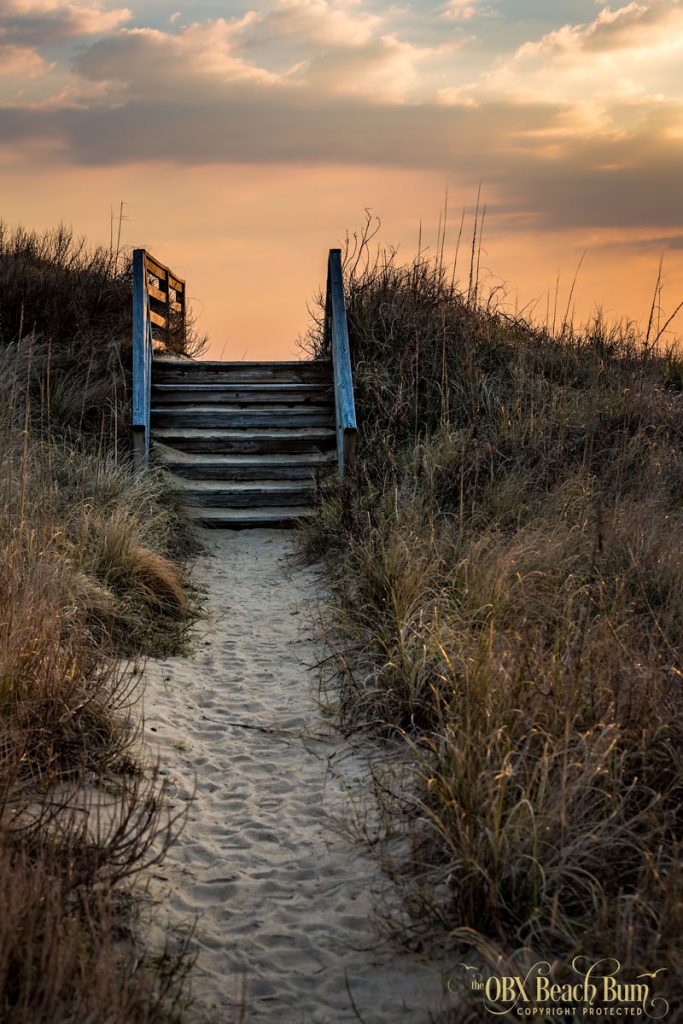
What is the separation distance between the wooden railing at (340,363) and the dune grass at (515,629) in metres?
0.28

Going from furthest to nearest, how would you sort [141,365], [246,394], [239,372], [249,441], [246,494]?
[239,372] → [246,394] → [249,441] → [141,365] → [246,494]

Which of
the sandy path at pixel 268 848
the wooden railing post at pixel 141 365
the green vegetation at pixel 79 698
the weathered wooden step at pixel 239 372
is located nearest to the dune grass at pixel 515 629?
the sandy path at pixel 268 848

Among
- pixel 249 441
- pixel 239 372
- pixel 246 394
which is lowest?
pixel 249 441

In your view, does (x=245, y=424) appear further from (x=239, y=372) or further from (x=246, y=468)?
(x=239, y=372)

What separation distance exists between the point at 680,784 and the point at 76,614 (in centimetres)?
320

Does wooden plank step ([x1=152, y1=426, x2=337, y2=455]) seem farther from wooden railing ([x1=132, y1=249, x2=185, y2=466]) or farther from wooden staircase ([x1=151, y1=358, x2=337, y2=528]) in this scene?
wooden railing ([x1=132, y1=249, x2=185, y2=466])

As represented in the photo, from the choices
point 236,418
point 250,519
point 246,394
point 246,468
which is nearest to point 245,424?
point 236,418

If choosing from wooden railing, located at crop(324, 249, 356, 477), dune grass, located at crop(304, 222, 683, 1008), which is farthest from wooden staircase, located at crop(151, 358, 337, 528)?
dune grass, located at crop(304, 222, 683, 1008)

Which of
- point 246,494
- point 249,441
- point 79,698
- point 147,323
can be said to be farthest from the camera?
point 147,323

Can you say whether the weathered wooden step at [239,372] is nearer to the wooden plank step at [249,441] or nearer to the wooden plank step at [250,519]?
the wooden plank step at [249,441]

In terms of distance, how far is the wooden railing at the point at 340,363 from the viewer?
870cm

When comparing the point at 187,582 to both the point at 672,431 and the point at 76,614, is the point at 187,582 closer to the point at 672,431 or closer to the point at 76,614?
the point at 76,614

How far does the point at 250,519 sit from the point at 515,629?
4.79 metres

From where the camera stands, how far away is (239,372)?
35.2 feet
